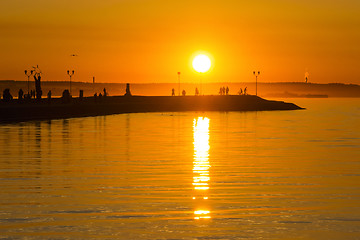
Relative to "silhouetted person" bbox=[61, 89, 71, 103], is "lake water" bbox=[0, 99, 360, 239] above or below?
below

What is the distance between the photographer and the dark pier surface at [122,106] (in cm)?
9169

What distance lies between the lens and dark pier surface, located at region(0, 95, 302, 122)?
91688 millimetres

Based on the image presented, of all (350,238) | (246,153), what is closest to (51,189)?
(350,238)

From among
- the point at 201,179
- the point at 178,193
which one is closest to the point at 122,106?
the point at 201,179

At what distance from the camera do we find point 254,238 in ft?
49.5

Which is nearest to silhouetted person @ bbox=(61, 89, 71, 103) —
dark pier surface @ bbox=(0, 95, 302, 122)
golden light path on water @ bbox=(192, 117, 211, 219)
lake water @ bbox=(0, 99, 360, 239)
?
dark pier surface @ bbox=(0, 95, 302, 122)

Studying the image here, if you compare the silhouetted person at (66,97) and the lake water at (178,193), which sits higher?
the silhouetted person at (66,97)

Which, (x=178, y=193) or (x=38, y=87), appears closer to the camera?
(x=178, y=193)

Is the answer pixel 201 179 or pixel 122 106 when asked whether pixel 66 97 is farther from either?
pixel 201 179

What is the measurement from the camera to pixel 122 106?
13875 centimetres

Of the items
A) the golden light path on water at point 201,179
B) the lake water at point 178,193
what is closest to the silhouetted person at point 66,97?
the golden light path on water at point 201,179

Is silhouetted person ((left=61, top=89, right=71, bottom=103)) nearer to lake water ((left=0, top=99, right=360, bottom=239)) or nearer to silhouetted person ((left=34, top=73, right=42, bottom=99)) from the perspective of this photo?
silhouetted person ((left=34, top=73, right=42, bottom=99))

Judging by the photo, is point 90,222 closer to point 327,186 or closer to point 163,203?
point 163,203

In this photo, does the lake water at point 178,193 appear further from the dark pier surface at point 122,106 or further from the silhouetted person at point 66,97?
the silhouetted person at point 66,97
